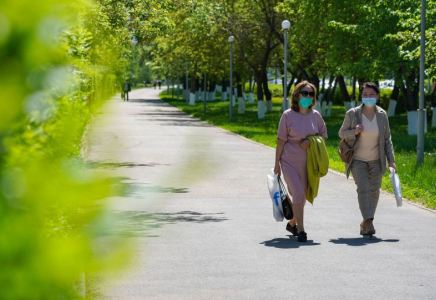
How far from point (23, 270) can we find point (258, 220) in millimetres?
11332

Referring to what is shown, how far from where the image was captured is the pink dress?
33.9 ft

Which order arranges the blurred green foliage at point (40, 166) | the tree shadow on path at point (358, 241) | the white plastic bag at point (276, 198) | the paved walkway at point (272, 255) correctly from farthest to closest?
the white plastic bag at point (276, 198) → the tree shadow on path at point (358, 241) → the paved walkway at point (272, 255) → the blurred green foliage at point (40, 166)

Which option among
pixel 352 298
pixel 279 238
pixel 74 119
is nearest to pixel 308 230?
pixel 279 238

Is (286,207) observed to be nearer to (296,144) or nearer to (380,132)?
(296,144)

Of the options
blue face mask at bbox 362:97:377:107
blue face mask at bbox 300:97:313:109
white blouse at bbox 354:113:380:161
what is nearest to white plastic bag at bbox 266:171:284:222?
blue face mask at bbox 300:97:313:109

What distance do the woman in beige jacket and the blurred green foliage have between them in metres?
9.64

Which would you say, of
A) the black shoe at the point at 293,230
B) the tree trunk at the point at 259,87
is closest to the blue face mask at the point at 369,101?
the black shoe at the point at 293,230

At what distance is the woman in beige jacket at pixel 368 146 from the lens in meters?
10.7

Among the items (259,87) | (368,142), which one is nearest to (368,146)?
(368,142)

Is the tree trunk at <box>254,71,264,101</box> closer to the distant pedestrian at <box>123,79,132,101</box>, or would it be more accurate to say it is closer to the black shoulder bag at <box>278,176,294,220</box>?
the black shoulder bag at <box>278,176,294,220</box>

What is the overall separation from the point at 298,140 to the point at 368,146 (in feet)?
3.04

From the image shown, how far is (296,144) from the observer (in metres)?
10.4

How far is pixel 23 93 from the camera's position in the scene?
3.12 ft

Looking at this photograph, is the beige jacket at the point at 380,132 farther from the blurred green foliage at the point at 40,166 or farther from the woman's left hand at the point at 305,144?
the blurred green foliage at the point at 40,166
